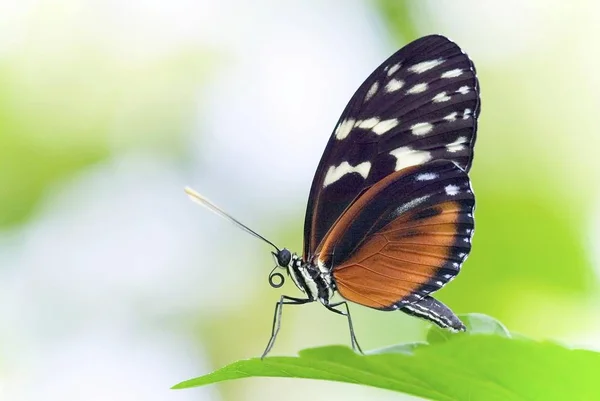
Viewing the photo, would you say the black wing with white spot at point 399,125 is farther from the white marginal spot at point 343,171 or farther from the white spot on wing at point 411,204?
the white spot on wing at point 411,204

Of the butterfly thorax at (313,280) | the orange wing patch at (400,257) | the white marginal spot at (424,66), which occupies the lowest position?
the butterfly thorax at (313,280)

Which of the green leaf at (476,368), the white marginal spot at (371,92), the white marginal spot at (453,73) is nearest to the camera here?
the green leaf at (476,368)

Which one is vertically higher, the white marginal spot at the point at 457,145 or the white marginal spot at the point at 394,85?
the white marginal spot at the point at 394,85

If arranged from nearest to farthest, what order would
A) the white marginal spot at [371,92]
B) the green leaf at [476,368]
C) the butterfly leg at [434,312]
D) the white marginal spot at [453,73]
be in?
the green leaf at [476,368] < the butterfly leg at [434,312] < the white marginal spot at [453,73] < the white marginal spot at [371,92]

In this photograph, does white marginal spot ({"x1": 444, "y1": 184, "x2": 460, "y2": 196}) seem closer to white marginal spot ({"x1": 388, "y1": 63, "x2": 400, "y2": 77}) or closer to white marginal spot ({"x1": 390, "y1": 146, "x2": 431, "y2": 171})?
white marginal spot ({"x1": 390, "y1": 146, "x2": 431, "y2": 171})

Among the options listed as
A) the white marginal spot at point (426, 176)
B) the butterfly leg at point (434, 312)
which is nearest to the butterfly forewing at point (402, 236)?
the white marginal spot at point (426, 176)

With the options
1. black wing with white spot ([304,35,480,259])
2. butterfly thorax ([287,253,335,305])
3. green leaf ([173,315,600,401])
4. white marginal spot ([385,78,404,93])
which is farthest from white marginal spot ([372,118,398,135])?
green leaf ([173,315,600,401])
